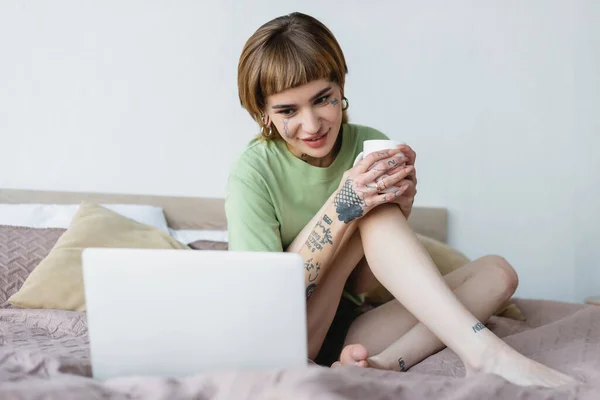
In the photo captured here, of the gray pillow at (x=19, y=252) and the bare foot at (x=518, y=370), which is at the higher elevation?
the bare foot at (x=518, y=370)

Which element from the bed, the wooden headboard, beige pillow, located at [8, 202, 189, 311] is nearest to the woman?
the bed

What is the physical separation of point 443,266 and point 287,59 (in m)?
0.96

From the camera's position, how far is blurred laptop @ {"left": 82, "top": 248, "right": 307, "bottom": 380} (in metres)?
0.97

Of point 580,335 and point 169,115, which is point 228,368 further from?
point 169,115

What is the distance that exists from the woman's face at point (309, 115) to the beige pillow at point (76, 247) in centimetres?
75

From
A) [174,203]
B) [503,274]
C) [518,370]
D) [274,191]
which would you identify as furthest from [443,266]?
[174,203]

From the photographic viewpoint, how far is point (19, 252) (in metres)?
2.15

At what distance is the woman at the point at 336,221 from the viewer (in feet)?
4.42

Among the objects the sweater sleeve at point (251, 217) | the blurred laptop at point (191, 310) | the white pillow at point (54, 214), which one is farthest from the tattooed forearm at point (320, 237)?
the white pillow at point (54, 214)

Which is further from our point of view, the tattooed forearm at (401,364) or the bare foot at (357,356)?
the tattooed forearm at (401,364)

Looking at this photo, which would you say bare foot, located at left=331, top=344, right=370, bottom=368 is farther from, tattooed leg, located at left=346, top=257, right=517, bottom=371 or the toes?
tattooed leg, located at left=346, top=257, right=517, bottom=371

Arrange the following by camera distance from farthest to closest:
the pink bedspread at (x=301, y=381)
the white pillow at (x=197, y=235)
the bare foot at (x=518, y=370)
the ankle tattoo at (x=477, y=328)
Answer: the white pillow at (x=197, y=235) < the ankle tattoo at (x=477, y=328) < the bare foot at (x=518, y=370) < the pink bedspread at (x=301, y=381)

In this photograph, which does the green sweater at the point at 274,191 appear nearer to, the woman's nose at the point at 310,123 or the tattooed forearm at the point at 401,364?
the woman's nose at the point at 310,123

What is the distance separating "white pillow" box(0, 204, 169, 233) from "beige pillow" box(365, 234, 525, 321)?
2.97 ft
